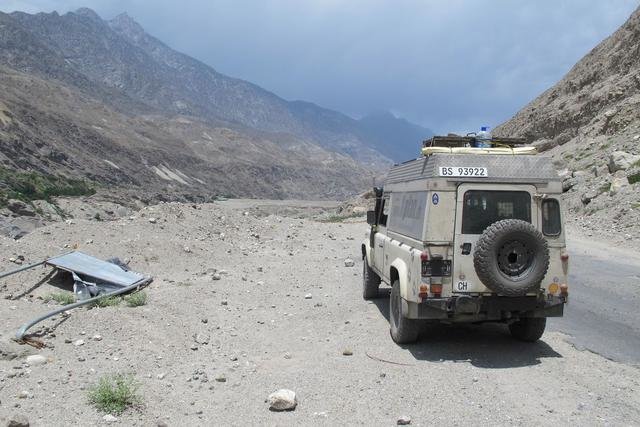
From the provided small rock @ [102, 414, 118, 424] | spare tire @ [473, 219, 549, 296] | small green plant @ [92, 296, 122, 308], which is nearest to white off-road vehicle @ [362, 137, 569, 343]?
spare tire @ [473, 219, 549, 296]

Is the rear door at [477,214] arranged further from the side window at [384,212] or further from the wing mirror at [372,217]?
the wing mirror at [372,217]

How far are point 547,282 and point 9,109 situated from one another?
92915 millimetres

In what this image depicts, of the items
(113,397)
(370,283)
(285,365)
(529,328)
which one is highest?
(370,283)

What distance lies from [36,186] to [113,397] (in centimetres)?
5609

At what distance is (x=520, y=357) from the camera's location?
7387mm

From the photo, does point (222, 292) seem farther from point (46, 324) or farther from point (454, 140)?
point (454, 140)

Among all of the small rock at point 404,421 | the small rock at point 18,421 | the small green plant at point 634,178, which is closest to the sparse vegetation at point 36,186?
the small green plant at point 634,178

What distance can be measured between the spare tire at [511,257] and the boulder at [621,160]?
67.6 ft

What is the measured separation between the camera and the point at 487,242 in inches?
267

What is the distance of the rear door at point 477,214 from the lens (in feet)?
23.1

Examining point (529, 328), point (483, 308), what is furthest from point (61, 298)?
point (529, 328)

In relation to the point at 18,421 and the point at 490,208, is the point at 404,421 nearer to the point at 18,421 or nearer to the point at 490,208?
the point at 490,208

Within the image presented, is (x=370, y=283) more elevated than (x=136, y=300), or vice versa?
(x=370, y=283)

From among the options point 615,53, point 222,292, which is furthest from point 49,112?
point 222,292
